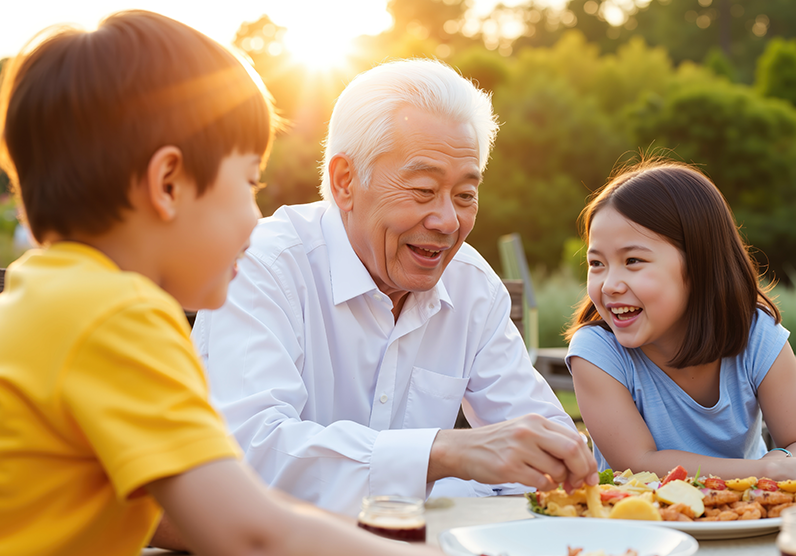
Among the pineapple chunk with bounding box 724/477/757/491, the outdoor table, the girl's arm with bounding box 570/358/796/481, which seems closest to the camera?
the outdoor table

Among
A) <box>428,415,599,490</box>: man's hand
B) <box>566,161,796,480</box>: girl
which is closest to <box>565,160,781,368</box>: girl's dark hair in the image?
<box>566,161,796,480</box>: girl

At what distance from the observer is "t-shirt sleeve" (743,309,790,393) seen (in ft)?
7.55

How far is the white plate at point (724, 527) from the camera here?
126cm

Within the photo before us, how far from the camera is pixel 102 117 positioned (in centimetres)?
93

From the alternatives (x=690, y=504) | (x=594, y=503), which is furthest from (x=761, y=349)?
(x=594, y=503)

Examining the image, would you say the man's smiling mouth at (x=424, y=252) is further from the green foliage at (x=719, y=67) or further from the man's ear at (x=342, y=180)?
the green foliage at (x=719, y=67)

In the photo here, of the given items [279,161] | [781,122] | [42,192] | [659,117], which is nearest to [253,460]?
[42,192]

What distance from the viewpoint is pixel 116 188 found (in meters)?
0.95

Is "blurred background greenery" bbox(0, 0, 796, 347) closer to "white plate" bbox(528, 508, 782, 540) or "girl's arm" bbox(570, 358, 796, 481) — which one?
"girl's arm" bbox(570, 358, 796, 481)

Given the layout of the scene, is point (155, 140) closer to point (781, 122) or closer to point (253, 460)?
point (253, 460)

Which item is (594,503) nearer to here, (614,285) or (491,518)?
(491,518)

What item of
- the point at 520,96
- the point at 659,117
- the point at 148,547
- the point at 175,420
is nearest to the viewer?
the point at 175,420

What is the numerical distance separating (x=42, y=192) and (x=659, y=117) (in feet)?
72.4

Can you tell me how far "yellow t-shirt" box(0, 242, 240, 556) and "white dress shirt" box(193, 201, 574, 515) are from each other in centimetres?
82
